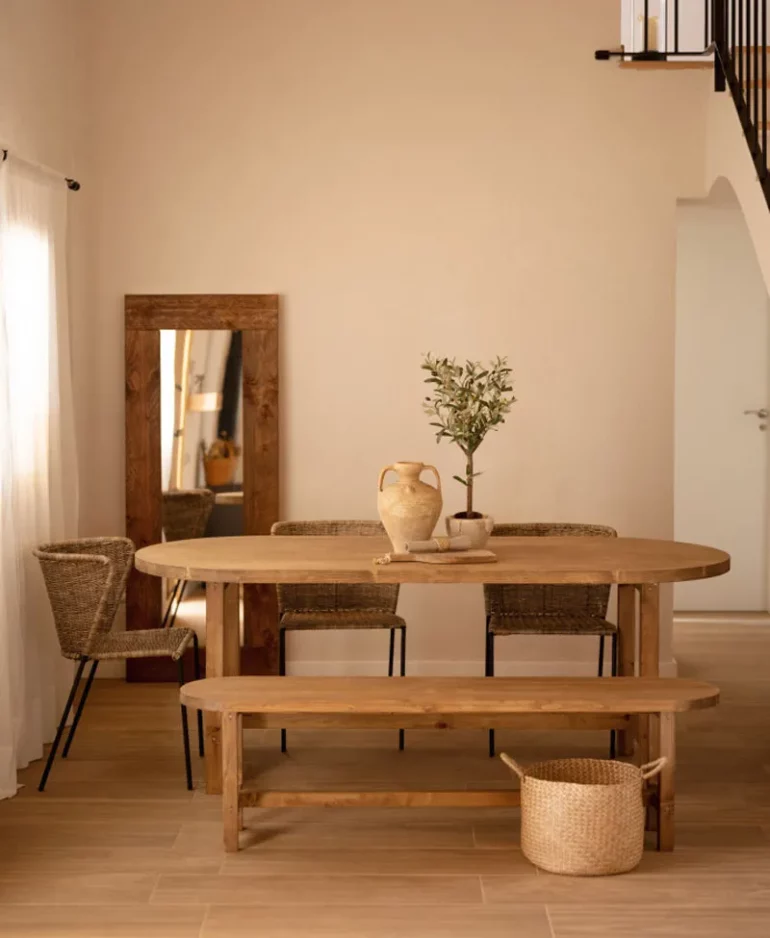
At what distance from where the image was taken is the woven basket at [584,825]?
3.48 meters

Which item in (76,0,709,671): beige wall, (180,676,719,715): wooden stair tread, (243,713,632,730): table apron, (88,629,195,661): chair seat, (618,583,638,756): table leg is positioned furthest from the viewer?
(76,0,709,671): beige wall

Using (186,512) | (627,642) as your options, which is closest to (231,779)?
(627,642)

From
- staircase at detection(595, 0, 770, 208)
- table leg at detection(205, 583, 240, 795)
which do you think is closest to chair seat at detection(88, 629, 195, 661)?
table leg at detection(205, 583, 240, 795)

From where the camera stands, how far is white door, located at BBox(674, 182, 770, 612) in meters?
7.70

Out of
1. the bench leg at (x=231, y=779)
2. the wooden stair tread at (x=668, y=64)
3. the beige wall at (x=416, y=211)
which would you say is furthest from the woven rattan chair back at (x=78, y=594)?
the wooden stair tread at (x=668, y=64)

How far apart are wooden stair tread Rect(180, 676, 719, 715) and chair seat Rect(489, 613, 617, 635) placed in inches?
33.1

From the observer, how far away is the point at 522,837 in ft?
12.0

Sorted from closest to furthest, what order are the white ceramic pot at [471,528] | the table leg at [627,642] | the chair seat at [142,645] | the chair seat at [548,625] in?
1. the white ceramic pot at [471,528]
2. the chair seat at [142,645]
3. the table leg at [627,642]
4. the chair seat at [548,625]

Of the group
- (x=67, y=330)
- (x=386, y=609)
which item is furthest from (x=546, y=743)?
(x=67, y=330)

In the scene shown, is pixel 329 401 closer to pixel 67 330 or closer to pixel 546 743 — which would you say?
pixel 67 330

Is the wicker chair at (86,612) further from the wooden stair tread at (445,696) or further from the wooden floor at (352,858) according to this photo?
the wooden stair tread at (445,696)

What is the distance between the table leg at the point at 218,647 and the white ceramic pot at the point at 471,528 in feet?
2.46

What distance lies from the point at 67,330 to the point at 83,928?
2749 mm

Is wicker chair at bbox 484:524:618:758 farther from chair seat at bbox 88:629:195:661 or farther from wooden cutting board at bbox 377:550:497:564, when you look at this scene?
chair seat at bbox 88:629:195:661
